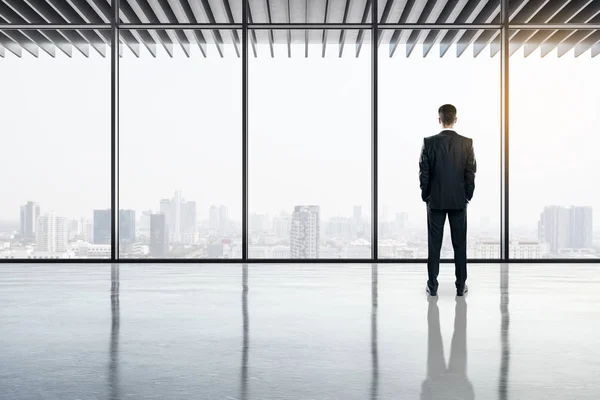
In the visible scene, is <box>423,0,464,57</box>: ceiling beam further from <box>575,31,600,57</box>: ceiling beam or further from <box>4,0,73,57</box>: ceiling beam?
<box>4,0,73,57</box>: ceiling beam

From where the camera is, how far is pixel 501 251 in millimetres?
7973

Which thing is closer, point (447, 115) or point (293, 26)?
point (447, 115)

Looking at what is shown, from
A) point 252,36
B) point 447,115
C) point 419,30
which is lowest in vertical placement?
point 447,115

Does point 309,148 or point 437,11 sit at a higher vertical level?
point 437,11

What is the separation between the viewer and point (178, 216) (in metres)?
7.83

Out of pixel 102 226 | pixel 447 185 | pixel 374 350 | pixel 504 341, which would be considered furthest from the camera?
pixel 102 226

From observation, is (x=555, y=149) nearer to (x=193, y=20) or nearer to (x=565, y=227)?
(x=565, y=227)

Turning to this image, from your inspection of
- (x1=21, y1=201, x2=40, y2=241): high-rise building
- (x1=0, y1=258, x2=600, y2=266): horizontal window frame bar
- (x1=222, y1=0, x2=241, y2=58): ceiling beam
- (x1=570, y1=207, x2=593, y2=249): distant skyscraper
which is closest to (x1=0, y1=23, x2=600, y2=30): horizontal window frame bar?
(x1=222, y1=0, x2=241, y2=58): ceiling beam

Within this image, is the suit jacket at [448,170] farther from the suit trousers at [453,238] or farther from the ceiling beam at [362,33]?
the ceiling beam at [362,33]

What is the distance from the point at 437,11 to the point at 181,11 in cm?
335

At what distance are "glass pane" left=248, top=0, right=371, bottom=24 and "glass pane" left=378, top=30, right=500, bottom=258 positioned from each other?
50 centimetres

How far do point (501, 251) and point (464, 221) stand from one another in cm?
340

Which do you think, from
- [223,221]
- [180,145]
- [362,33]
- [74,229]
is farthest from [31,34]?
[362,33]

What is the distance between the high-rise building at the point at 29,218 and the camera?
7941 millimetres
